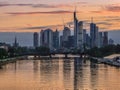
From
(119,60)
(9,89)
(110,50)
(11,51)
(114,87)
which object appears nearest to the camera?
(9,89)

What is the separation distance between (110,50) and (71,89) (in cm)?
12688

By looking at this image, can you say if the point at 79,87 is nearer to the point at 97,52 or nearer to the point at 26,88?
the point at 26,88

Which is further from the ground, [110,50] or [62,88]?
[62,88]

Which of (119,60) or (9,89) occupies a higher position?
(9,89)

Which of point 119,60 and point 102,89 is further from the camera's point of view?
point 119,60

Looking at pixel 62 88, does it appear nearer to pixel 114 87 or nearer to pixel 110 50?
pixel 114 87

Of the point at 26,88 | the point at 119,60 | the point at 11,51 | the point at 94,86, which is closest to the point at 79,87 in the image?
the point at 94,86

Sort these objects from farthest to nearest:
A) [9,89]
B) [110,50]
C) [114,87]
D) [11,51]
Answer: [11,51] < [110,50] < [114,87] < [9,89]

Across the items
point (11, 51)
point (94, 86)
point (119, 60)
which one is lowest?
point (11, 51)

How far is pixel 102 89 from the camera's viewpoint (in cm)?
4375

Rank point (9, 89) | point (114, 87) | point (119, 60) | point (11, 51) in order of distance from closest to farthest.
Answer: point (9, 89) → point (114, 87) → point (119, 60) → point (11, 51)

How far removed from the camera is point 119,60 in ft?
352

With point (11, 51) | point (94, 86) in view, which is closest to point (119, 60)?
point (94, 86)

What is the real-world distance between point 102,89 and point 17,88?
7075mm
